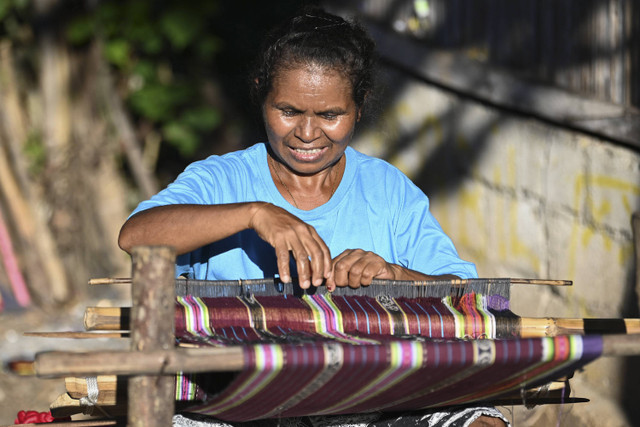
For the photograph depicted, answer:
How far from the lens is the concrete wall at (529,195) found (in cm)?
404

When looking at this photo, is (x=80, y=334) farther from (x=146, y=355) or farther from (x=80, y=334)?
(x=146, y=355)

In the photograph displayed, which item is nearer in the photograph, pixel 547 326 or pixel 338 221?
pixel 547 326

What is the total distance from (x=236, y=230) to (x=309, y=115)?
484 millimetres

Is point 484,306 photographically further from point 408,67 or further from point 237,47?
point 237,47

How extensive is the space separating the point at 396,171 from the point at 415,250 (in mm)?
297

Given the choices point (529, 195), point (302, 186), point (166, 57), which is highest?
point (166, 57)

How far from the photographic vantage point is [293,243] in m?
2.18

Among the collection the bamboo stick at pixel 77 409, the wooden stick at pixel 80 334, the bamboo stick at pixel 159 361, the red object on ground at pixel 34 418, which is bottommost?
the red object on ground at pixel 34 418

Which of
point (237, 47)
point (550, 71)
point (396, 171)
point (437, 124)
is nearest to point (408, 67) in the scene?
point (437, 124)

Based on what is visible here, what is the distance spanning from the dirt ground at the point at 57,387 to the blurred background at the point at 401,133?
15 mm

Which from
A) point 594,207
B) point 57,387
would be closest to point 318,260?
point 594,207

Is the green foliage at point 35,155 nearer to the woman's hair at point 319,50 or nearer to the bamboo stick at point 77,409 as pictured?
the woman's hair at point 319,50

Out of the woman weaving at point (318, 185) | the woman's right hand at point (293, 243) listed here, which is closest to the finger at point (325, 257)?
the woman's right hand at point (293, 243)

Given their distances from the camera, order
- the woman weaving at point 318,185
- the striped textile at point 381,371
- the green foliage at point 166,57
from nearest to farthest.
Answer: the striped textile at point 381,371
the woman weaving at point 318,185
the green foliage at point 166,57
